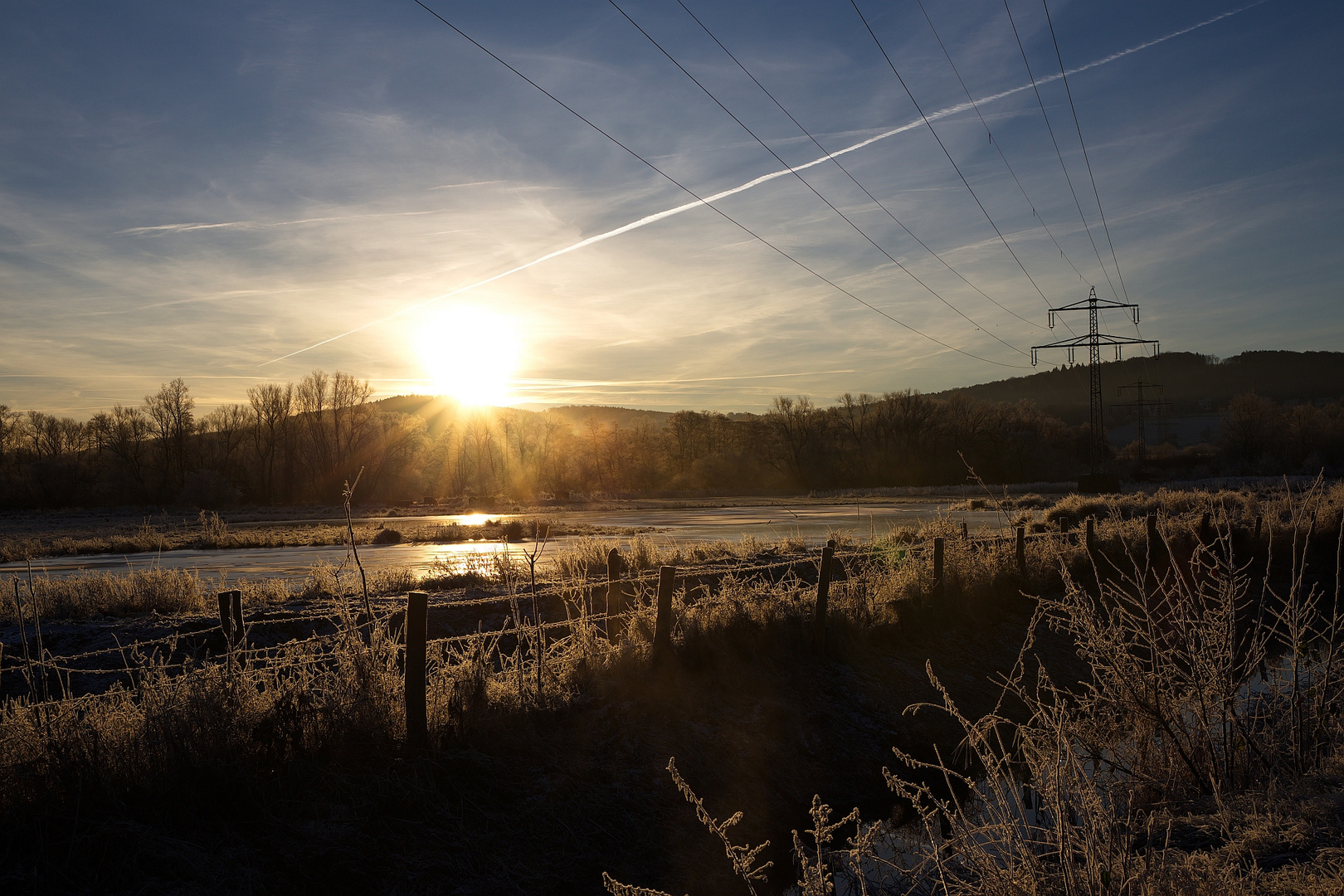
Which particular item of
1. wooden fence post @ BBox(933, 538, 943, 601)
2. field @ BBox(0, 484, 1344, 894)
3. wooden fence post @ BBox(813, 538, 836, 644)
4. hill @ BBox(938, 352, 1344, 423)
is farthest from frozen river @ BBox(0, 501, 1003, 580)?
hill @ BBox(938, 352, 1344, 423)

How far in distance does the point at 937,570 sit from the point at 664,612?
22.1ft

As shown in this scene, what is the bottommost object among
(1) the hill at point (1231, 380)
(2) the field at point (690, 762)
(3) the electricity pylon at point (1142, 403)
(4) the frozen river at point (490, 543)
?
(4) the frozen river at point (490, 543)

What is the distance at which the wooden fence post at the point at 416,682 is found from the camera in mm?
6727

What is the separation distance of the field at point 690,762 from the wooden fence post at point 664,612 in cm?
11

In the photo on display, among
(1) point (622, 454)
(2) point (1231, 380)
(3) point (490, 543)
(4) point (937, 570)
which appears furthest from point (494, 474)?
(2) point (1231, 380)

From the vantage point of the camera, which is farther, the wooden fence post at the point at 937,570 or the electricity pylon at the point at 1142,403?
the electricity pylon at the point at 1142,403

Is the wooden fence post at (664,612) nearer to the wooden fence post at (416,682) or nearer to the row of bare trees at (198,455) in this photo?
the wooden fence post at (416,682)

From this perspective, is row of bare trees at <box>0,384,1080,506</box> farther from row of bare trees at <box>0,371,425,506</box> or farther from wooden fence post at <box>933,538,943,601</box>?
wooden fence post at <box>933,538,943,601</box>

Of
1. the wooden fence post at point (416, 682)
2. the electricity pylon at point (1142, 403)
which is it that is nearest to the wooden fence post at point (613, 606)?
the wooden fence post at point (416, 682)

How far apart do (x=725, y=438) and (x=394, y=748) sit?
107936mm

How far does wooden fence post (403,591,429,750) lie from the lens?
6727mm

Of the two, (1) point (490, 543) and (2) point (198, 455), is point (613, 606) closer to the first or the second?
(1) point (490, 543)

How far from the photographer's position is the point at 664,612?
9.34 metres

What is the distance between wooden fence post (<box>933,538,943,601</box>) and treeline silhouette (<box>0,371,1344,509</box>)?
62487mm
